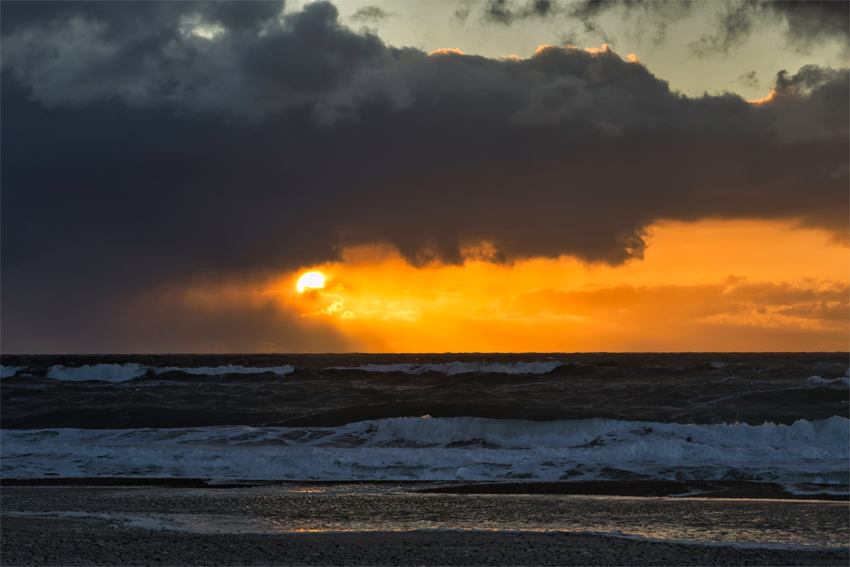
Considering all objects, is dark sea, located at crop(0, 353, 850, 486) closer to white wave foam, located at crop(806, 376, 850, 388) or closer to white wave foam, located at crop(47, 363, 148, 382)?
white wave foam, located at crop(806, 376, 850, 388)

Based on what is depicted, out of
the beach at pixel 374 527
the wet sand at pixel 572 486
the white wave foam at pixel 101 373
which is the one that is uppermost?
the beach at pixel 374 527

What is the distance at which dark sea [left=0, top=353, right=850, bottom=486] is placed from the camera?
1479 cm

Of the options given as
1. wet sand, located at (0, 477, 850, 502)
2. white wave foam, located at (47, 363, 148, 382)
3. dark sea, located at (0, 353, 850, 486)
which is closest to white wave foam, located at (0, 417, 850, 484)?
dark sea, located at (0, 353, 850, 486)

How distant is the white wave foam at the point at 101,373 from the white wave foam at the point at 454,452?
34.6 metres

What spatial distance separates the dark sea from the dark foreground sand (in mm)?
6063

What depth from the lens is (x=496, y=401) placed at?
2944cm

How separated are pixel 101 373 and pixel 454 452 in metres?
49.5

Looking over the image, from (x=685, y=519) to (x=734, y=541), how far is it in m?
1.29

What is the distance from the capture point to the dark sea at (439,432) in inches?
582

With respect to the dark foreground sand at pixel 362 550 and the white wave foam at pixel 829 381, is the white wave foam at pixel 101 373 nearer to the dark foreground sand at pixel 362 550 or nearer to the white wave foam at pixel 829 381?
the dark foreground sand at pixel 362 550

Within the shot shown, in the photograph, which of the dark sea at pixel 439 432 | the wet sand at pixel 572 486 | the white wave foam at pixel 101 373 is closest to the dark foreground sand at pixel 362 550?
the wet sand at pixel 572 486

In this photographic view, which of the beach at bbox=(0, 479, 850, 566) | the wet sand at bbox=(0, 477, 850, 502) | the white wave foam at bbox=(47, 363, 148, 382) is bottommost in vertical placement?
the white wave foam at bbox=(47, 363, 148, 382)

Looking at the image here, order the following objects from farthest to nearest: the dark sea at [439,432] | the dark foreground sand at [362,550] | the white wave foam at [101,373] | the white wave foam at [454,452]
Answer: the white wave foam at [101,373] < the dark sea at [439,432] < the white wave foam at [454,452] < the dark foreground sand at [362,550]

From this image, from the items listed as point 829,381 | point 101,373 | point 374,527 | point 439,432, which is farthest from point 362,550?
point 101,373
